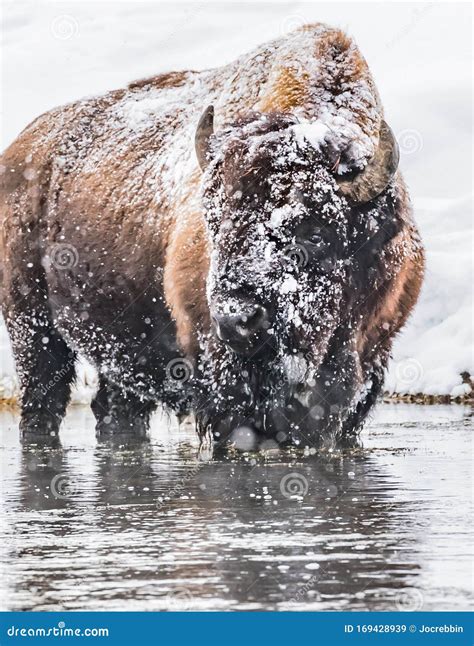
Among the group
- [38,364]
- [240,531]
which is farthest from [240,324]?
[38,364]

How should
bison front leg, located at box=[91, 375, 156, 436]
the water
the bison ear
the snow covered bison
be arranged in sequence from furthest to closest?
bison front leg, located at box=[91, 375, 156, 436] → the bison ear → the snow covered bison → the water

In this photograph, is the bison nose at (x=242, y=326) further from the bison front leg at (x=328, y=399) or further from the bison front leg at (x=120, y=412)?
the bison front leg at (x=120, y=412)

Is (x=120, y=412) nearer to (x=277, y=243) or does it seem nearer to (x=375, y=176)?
(x=375, y=176)

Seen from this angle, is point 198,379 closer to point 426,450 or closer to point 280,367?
point 280,367

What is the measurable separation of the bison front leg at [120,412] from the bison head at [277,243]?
124 inches

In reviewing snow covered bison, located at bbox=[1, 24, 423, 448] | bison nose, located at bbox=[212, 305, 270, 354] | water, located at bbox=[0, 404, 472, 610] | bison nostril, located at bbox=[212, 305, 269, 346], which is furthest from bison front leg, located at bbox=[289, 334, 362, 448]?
bison nostril, located at bbox=[212, 305, 269, 346]

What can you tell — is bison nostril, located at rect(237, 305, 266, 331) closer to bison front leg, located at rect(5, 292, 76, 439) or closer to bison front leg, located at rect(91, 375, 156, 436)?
bison front leg, located at rect(91, 375, 156, 436)

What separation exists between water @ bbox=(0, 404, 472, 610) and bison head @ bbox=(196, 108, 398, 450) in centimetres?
60

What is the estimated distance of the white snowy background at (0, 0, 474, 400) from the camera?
932 inches

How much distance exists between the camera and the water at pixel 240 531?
4.09 m

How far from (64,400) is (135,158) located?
2.47 m

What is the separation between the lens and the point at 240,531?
5.31 m

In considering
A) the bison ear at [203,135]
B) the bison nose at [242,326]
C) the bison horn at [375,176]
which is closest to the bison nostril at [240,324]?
the bison nose at [242,326]

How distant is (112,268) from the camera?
32.2 ft
